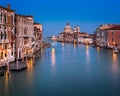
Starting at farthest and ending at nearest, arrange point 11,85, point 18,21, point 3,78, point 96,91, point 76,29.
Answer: point 76,29, point 18,21, point 3,78, point 11,85, point 96,91

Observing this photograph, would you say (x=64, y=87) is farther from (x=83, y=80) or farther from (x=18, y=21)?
(x=18, y=21)

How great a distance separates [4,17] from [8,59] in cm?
401

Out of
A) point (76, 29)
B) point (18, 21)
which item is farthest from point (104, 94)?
point (76, 29)

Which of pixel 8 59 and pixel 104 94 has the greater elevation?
pixel 8 59

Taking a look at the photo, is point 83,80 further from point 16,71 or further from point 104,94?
point 16,71

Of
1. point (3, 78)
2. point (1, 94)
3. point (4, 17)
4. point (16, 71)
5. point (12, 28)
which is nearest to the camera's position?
point (1, 94)

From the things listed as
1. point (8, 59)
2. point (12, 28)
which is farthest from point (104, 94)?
point (12, 28)

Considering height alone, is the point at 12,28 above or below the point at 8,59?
above

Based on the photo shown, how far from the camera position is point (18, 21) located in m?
28.4

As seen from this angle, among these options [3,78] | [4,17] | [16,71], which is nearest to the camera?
[3,78]

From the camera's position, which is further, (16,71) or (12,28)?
(12,28)

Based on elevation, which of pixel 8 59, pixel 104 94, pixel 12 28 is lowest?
pixel 104 94

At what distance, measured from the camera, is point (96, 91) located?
14922mm

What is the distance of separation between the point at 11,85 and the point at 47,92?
110 inches
